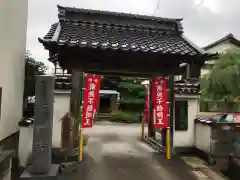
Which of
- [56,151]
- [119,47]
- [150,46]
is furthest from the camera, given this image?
[56,151]

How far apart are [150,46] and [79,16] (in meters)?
3.45

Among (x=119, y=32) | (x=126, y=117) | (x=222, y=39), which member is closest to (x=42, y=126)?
(x=119, y=32)

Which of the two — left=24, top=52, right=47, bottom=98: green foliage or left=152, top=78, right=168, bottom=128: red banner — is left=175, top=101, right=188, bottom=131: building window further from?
left=24, top=52, right=47, bottom=98: green foliage

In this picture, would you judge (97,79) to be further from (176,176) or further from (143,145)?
(143,145)

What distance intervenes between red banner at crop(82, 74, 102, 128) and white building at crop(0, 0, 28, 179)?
2077mm

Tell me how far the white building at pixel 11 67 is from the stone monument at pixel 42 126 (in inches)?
30.3

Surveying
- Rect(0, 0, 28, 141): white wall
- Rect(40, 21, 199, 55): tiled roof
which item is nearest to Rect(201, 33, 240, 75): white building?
Rect(40, 21, 199, 55): tiled roof

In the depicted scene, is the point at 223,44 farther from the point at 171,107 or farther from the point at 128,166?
the point at 128,166

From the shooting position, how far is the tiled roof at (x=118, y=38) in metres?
7.29

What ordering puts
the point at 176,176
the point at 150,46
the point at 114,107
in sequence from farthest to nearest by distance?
the point at 114,107 → the point at 150,46 → the point at 176,176

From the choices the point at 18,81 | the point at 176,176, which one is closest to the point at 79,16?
the point at 18,81

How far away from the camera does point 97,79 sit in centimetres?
791

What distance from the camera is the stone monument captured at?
5578 mm

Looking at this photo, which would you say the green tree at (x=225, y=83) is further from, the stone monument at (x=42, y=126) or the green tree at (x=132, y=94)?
the stone monument at (x=42, y=126)
